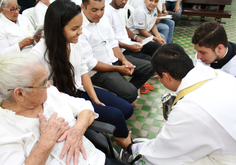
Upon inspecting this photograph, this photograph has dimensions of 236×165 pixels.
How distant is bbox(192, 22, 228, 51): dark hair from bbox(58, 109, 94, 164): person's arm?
139 cm

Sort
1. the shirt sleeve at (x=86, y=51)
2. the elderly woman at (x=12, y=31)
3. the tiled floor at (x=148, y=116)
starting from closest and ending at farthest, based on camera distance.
Answer: the shirt sleeve at (x=86, y=51) < the elderly woman at (x=12, y=31) < the tiled floor at (x=148, y=116)

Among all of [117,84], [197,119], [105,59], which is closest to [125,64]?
[105,59]

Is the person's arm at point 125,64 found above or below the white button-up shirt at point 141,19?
Result: below

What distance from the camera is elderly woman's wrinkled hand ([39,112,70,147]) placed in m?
1.11

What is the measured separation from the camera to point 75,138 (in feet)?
4.09

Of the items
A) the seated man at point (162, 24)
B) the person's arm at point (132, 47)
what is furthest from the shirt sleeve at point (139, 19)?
the seated man at point (162, 24)

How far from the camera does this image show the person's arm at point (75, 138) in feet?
3.83

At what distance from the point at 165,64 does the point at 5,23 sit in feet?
6.72

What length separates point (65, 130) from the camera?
125cm

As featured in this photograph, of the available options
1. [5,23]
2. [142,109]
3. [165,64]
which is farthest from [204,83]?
[5,23]

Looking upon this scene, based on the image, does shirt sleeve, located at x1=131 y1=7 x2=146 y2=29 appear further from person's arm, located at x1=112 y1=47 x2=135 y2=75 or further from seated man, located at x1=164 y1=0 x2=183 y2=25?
seated man, located at x1=164 y1=0 x2=183 y2=25

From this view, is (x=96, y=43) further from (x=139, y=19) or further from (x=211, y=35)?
(x=139, y=19)

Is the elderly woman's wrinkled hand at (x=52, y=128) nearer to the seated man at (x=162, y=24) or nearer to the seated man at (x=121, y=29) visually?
the seated man at (x=121, y=29)

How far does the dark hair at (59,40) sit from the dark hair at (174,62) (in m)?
0.80
